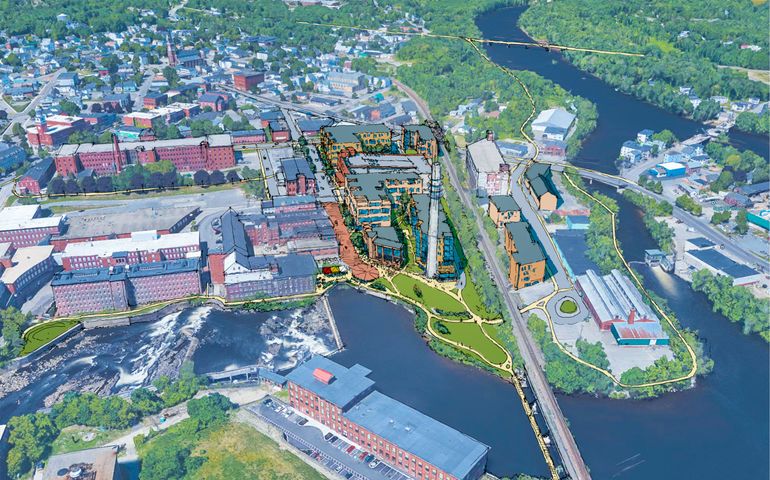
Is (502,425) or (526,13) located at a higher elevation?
(526,13)

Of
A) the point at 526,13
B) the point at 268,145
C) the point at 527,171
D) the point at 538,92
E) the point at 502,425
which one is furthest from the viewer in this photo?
the point at 526,13

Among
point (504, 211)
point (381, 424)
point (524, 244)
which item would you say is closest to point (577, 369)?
point (524, 244)

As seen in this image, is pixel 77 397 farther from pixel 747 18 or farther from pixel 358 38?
Answer: pixel 747 18

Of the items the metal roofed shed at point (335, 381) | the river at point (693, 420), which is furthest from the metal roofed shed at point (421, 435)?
the river at point (693, 420)

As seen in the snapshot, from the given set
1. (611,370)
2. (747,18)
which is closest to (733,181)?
(611,370)

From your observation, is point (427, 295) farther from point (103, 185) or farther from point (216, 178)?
point (103, 185)
